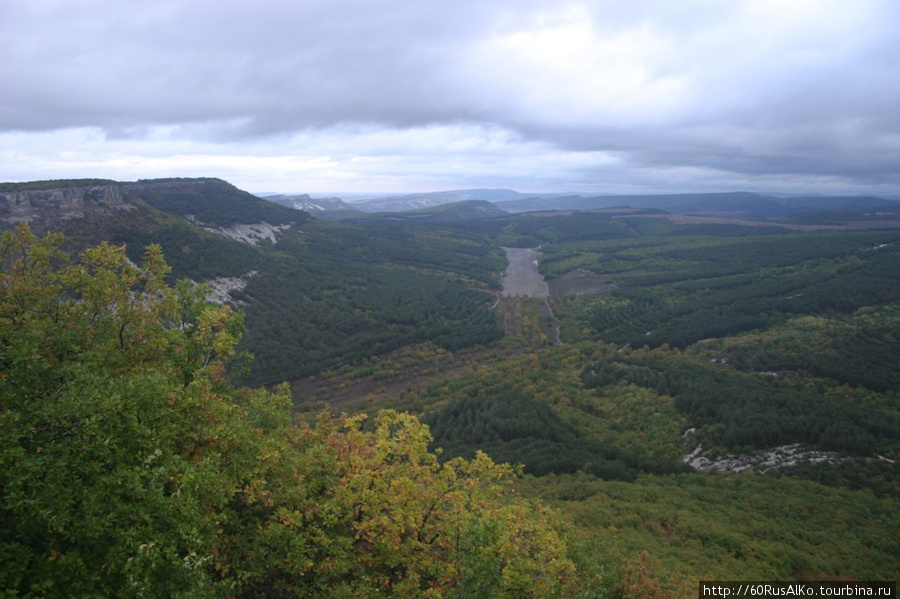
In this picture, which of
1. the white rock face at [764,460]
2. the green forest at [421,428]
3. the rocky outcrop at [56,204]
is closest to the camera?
the green forest at [421,428]

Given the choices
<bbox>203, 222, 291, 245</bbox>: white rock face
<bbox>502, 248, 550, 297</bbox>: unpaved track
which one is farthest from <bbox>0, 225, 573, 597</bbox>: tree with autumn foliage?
<bbox>203, 222, 291, 245</bbox>: white rock face

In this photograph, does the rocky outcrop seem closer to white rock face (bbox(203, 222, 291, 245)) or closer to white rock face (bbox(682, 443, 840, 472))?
white rock face (bbox(203, 222, 291, 245))

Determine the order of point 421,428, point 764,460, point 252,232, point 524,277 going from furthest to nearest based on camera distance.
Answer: point 524,277 → point 252,232 → point 764,460 → point 421,428

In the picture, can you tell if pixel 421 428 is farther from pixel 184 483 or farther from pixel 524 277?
pixel 524 277

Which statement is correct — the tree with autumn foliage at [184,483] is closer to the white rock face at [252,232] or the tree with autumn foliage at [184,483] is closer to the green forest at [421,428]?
the green forest at [421,428]

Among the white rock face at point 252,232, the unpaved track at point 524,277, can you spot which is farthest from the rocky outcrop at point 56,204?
the unpaved track at point 524,277

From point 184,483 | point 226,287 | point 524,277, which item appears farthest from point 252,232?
point 184,483

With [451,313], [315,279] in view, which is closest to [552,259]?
[451,313]
